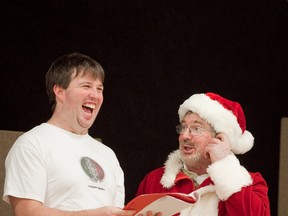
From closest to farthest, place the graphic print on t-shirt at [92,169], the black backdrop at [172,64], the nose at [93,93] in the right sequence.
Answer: the graphic print on t-shirt at [92,169]
the nose at [93,93]
the black backdrop at [172,64]

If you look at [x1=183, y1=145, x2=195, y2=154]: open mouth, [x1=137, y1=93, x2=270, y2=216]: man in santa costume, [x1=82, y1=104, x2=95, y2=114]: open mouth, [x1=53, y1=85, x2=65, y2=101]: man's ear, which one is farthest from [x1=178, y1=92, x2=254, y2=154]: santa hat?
[x1=53, y1=85, x2=65, y2=101]: man's ear

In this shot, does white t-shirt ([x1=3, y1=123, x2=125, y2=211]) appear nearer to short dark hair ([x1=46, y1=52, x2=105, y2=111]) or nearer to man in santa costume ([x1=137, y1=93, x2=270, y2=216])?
short dark hair ([x1=46, y1=52, x2=105, y2=111])

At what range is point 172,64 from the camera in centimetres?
326

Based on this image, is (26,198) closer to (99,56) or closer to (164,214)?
(164,214)

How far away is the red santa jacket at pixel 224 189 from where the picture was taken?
2531 millimetres

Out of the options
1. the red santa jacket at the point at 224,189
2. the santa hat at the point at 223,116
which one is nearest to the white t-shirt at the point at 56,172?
the red santa jacket at the point at 224,189

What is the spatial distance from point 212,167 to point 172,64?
829 millimetres

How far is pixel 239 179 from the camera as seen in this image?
2576 millimetres

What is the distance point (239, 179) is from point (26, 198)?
1.05 m

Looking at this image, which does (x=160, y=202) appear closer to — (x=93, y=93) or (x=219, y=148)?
(x=93, y=93)

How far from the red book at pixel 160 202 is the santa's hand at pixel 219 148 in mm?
717

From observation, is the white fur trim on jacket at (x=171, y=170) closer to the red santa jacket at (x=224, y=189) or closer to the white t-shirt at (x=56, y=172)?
the red santa jacket at (x=224, y=189)

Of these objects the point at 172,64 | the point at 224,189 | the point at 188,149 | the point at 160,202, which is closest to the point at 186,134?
the point at 188,149

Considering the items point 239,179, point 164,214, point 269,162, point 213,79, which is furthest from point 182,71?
point 164,214
